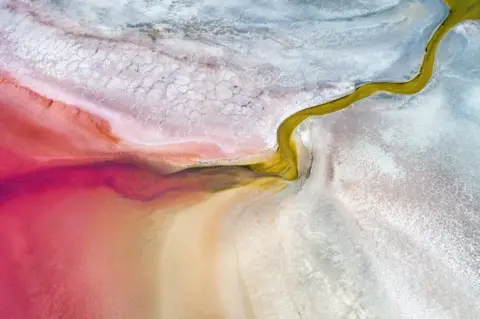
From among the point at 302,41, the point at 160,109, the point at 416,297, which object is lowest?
the point at 416,297

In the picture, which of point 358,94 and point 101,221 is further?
point 358,94

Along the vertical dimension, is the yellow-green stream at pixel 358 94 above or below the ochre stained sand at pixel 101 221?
above

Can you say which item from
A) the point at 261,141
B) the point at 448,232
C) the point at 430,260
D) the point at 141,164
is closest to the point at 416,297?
the point at 430,260

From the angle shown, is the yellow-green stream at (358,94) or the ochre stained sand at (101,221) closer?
the ochre stained sand at (101,221)

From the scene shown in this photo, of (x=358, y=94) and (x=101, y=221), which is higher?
(x=358, y=94)

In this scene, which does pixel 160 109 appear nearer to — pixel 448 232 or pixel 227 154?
pixel 227 154

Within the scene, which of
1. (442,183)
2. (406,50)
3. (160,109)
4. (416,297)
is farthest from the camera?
(406,50)

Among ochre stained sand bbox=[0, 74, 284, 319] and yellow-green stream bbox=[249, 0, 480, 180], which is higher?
yellow-green stream bbox=[249, 0, 480, 180]

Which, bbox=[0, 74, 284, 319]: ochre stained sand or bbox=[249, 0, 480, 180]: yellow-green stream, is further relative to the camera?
bbox=[249, 0, 480, 180]: yellow-green stream
